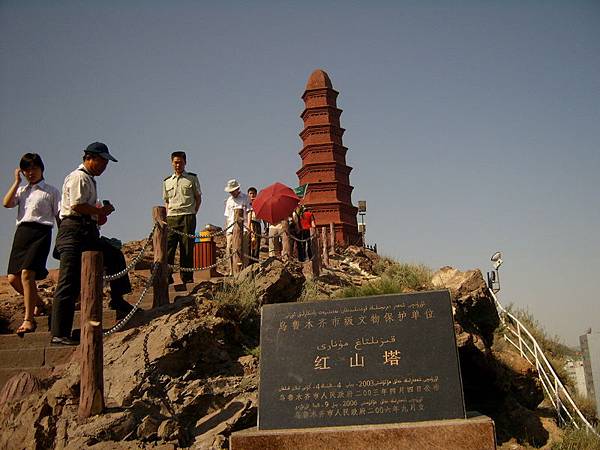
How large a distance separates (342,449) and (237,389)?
2.20 m

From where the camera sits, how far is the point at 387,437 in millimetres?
4637

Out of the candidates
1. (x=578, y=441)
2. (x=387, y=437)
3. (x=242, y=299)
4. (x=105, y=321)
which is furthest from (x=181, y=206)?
(x=578, y=441)

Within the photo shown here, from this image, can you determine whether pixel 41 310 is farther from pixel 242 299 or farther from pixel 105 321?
pixel 242 299

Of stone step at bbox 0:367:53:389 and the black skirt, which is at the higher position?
the black skirt

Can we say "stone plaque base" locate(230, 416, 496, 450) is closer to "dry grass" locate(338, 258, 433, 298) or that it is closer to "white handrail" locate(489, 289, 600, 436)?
"dry grass" locate(338, 258, 433, 298)

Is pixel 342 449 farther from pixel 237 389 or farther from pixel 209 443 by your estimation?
pixel 237 389

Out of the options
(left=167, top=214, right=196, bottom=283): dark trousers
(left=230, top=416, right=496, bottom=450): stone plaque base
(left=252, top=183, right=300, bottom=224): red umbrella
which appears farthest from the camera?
(left=252, top=183, right=300, bottom=224): red umbrella

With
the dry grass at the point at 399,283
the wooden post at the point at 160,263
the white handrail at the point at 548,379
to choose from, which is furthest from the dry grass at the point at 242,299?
the white handrail at the point at 548,379

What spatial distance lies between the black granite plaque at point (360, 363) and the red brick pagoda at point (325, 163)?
25.8m

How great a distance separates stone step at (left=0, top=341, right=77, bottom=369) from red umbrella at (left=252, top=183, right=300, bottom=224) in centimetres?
721

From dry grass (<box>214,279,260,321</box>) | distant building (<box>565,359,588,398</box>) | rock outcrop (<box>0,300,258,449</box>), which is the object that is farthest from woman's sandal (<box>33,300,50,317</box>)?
distant building (<box>565,359,588,398</box>)

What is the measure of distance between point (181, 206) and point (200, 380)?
3.65m

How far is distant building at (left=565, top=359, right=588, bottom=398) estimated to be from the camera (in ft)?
41.5

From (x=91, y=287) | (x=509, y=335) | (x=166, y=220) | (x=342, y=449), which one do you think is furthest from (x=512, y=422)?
(x=91, y=287)
